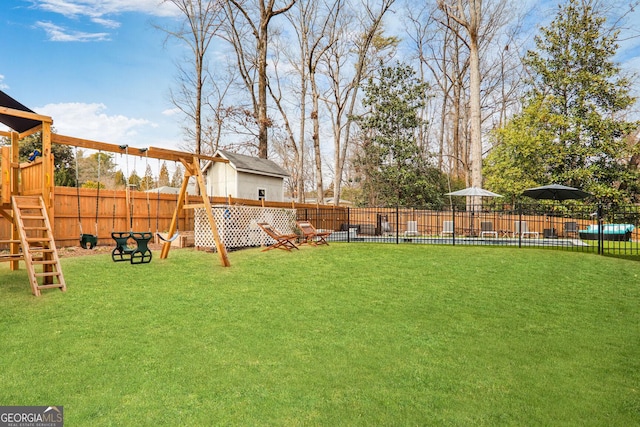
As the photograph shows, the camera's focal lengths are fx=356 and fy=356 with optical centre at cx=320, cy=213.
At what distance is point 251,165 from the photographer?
19234 millimetres

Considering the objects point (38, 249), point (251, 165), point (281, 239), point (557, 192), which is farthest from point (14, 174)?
point (557, 192)

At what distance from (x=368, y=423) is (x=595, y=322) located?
12.3ft

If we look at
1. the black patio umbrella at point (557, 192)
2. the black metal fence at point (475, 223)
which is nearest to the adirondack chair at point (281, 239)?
the black metal fence at point (475, 223)

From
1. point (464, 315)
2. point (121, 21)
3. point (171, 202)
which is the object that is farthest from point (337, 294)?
point (121, 21)

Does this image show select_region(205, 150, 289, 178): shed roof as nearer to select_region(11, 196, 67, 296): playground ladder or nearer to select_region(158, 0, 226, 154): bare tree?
select_region(158, 0, 226, 154): bare tree

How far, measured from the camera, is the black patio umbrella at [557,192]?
42.1 ft

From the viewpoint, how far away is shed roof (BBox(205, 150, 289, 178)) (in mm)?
18480

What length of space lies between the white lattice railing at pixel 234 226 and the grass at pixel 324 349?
4273 millimetres

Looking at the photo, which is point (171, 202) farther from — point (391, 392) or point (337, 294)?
point (391, 392)

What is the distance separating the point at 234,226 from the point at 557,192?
11823 millimetres

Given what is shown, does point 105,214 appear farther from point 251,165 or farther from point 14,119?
point 251,165

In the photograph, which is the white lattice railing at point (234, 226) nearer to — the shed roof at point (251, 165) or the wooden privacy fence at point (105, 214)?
the wooden privacy fence at point (105, 214)

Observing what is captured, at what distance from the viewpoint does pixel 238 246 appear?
11430mm

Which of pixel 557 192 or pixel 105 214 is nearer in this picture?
pixel 105 214
